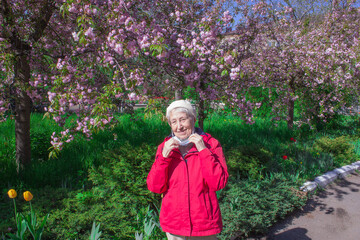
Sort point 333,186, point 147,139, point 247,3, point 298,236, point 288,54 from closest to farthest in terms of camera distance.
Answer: point 298,236 < point 333,186 < point 247,3 < point 147,139 < point 288,54

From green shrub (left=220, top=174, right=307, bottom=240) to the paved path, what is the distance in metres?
0.13

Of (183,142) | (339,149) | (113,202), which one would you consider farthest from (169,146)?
(339,149)

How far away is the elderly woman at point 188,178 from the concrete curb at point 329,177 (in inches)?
120

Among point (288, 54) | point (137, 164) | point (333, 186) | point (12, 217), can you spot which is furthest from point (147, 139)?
point (288, 54)

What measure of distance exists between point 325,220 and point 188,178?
114 inches

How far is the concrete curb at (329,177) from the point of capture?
182 inches

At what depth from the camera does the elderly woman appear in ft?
6.05

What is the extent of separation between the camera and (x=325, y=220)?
3.83 metres

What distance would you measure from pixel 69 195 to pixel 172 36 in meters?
2.59

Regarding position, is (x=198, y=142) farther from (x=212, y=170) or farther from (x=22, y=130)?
(x=22, y=130)

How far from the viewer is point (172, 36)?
13.5ft

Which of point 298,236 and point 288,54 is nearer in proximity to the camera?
point 298,236

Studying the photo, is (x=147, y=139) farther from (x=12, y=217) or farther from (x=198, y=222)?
(x=198, y=222)

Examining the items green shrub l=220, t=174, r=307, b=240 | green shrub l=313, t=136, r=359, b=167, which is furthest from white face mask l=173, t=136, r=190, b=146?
green shrub l=313, t=136, r=359, b=167
